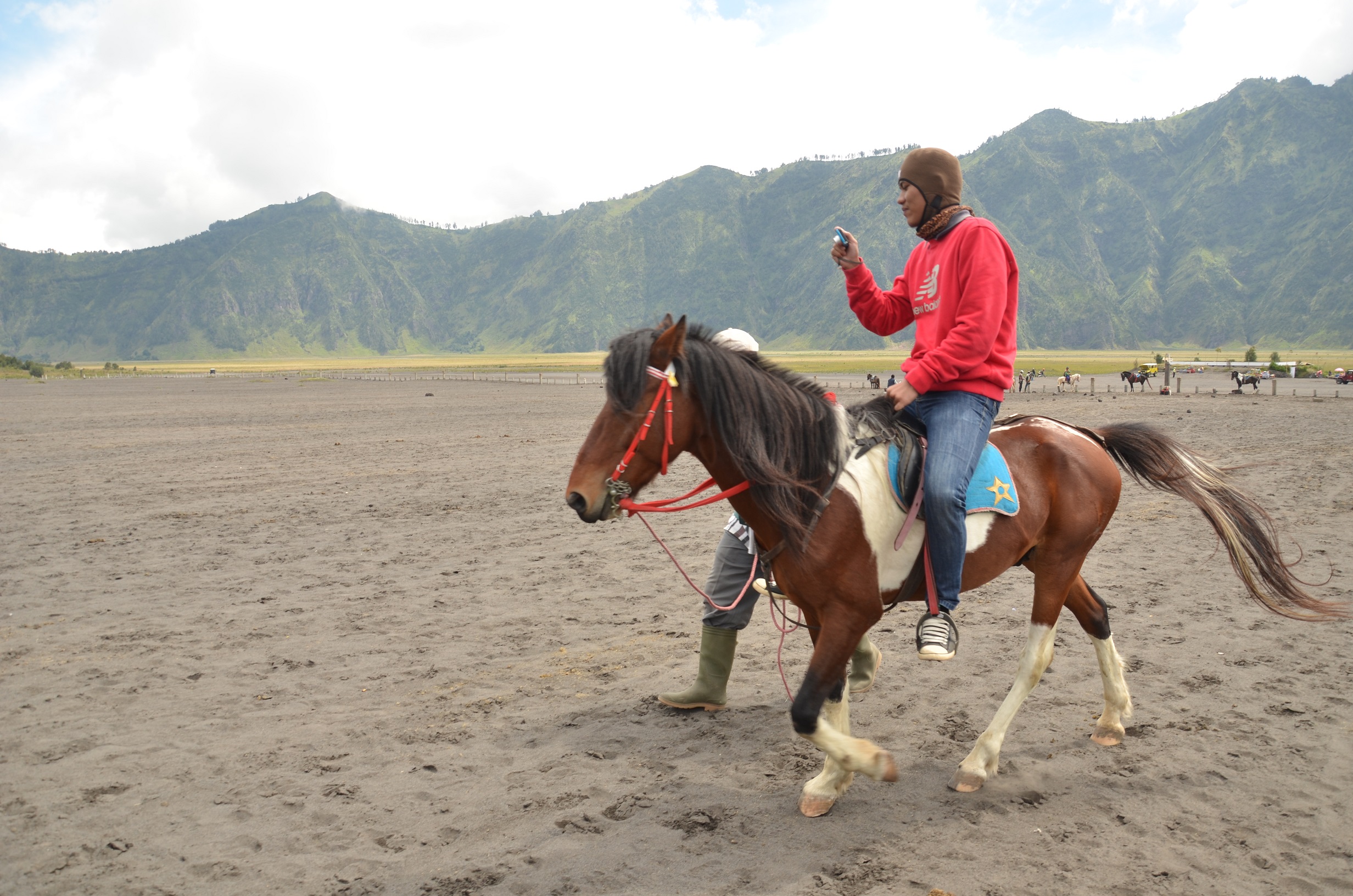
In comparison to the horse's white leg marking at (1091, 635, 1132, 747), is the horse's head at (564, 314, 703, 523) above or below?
above

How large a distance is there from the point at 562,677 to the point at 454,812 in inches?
75.9

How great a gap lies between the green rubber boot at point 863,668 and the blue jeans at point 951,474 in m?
1.66

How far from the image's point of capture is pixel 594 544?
10.5 metres

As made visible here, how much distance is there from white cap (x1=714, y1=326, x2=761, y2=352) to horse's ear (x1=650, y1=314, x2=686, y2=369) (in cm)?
43

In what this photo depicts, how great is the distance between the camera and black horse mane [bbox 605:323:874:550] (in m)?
3.48

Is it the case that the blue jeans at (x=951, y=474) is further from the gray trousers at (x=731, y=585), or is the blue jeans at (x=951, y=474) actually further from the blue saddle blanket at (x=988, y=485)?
the gray trousers at (x=731, y=585)

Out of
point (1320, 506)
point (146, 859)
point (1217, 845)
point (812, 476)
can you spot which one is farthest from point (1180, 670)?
point (1320, 506)

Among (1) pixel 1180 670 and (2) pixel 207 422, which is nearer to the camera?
(1) pixel 1180 670

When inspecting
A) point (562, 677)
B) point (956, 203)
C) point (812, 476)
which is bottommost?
point (562, 677)

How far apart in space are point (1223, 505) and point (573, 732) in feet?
14.3

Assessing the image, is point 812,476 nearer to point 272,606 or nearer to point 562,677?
point 562,677

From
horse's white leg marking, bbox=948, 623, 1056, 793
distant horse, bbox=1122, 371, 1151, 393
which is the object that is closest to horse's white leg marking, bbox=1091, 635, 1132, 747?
horse's white leg marking, bbox=948, 623, 1056, 793

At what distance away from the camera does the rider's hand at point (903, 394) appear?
395 cm

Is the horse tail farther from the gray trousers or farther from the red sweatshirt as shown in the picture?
the gray trousers
